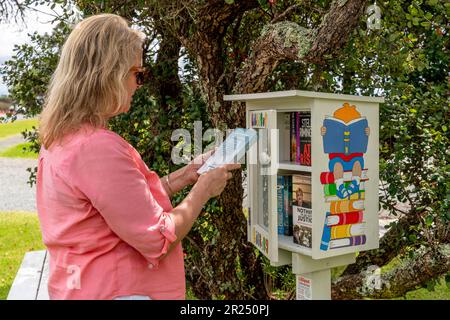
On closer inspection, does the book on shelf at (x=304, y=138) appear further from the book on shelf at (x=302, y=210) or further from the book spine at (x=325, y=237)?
the book spine at (x=325, y=237)

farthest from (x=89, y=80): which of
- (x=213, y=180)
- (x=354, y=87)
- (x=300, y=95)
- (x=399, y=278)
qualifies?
(x=399, y=278)

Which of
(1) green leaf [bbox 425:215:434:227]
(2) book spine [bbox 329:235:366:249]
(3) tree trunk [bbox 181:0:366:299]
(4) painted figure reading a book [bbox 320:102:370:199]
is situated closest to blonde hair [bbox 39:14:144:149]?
(4) painted figure reading a book [bbox 320:102:370:199]

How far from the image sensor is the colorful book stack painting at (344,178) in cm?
246

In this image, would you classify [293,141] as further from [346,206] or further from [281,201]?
[346,206]

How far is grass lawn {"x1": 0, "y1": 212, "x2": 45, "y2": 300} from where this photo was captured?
5895 mm

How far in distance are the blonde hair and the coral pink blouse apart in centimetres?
5

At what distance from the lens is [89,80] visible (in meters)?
1.69

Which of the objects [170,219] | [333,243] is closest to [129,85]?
[170,219]

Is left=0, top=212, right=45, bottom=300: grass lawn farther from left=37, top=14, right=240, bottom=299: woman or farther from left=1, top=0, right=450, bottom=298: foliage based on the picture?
left=37, top=14, right=240, bottom=299: woman

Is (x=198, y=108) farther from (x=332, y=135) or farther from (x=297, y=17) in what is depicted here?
(x=332, y=135)

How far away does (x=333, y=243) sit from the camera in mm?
2502

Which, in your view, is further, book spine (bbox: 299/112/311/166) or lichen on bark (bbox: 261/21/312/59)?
lichen on bark (bbox: 261/21/312/59)

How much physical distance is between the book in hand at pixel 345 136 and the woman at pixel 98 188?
2.98 ft

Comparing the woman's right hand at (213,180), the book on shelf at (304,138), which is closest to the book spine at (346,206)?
the book on shelf at (304,138)
